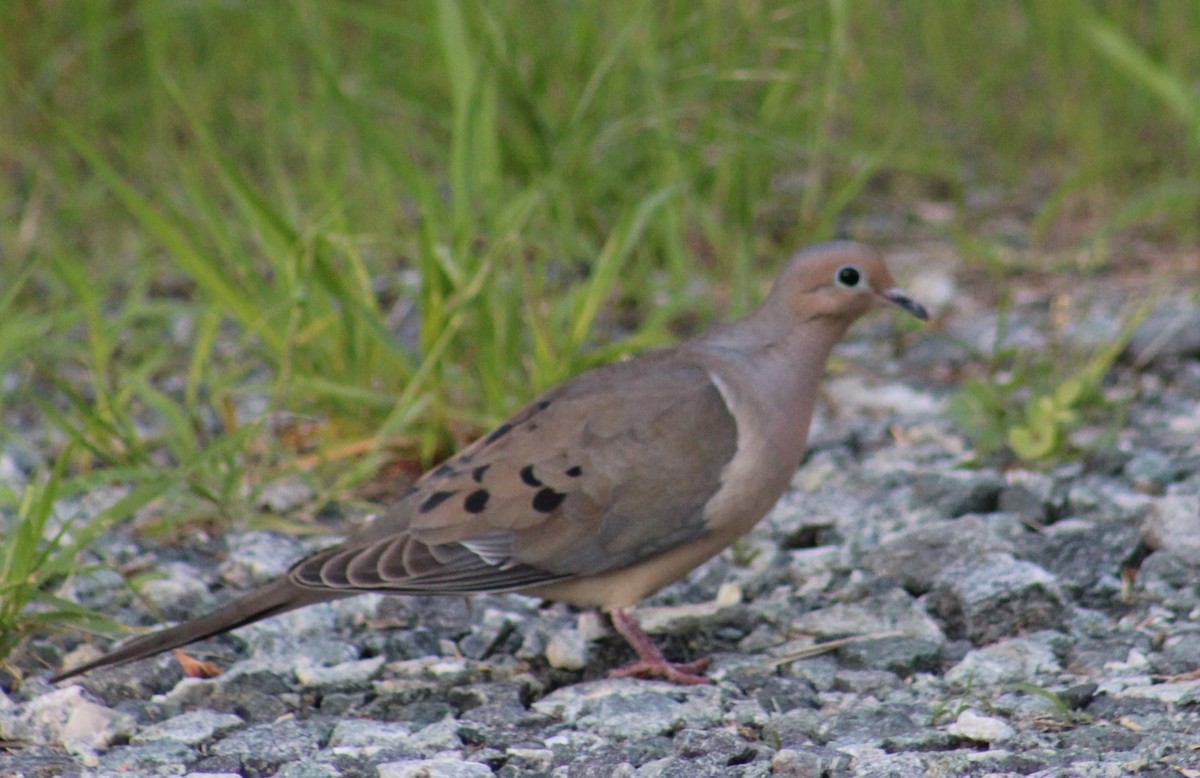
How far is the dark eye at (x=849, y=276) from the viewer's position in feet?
10.5

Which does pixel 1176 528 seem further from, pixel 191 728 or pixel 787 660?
pixel 191 728

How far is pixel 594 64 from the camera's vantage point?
15.3 feet

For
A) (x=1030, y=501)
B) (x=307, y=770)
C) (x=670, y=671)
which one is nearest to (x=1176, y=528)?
(x=1030, y=501)

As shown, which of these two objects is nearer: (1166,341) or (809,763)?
(809,763)

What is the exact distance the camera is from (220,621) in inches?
107

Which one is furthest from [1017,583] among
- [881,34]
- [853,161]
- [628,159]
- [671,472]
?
[881,34]

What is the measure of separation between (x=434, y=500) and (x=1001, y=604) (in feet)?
3.36

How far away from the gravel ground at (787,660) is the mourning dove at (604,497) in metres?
0.16

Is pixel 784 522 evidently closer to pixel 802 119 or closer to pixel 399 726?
pixel 399 726

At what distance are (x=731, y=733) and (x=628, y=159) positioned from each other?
Answer: 2386 mm

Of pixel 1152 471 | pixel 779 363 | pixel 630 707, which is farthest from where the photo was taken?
pixel 1152 471

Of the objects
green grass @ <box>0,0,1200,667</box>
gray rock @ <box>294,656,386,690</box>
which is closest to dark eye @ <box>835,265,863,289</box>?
green grass @ <box>0,0,1200,667</box>

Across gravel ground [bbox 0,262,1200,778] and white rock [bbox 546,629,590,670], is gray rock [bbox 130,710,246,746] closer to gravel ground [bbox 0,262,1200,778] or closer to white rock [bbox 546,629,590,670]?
gravel ground [bbox 0,262,1200,778]

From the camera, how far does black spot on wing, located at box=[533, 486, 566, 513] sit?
294 cm
